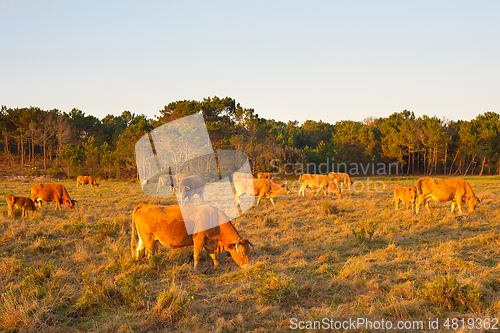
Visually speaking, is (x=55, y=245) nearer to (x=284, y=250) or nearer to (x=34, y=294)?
(x=34, y=294)

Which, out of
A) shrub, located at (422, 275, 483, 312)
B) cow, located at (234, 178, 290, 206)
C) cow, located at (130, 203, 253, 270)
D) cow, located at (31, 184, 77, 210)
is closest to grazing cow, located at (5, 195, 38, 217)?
cow, located at (31, 184, 77, 210)

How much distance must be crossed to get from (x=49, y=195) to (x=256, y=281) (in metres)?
14.1

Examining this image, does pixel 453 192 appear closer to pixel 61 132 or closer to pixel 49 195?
pixel 49 195

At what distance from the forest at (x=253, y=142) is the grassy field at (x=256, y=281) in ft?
111

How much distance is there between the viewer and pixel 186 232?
7219mm

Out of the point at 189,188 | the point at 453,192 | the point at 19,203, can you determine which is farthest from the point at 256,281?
the point at 189,188

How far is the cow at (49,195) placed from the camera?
15391 millimetres

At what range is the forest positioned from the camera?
46094mm

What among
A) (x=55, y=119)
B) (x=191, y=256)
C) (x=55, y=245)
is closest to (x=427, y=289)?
(x=191, y=256)

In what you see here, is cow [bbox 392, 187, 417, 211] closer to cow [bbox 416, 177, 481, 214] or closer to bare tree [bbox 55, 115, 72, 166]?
cow [bbox 416, 177, 481, 214]

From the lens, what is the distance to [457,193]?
13891 mm

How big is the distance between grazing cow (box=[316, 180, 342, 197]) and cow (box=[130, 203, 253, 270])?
16.9m

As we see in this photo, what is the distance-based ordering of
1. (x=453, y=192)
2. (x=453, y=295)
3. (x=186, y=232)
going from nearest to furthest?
(x=453, y=295) < (x=186, y=232) < (x=453, y=192)

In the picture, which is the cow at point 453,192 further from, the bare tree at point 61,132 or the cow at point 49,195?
the bare tree at point 61,132
